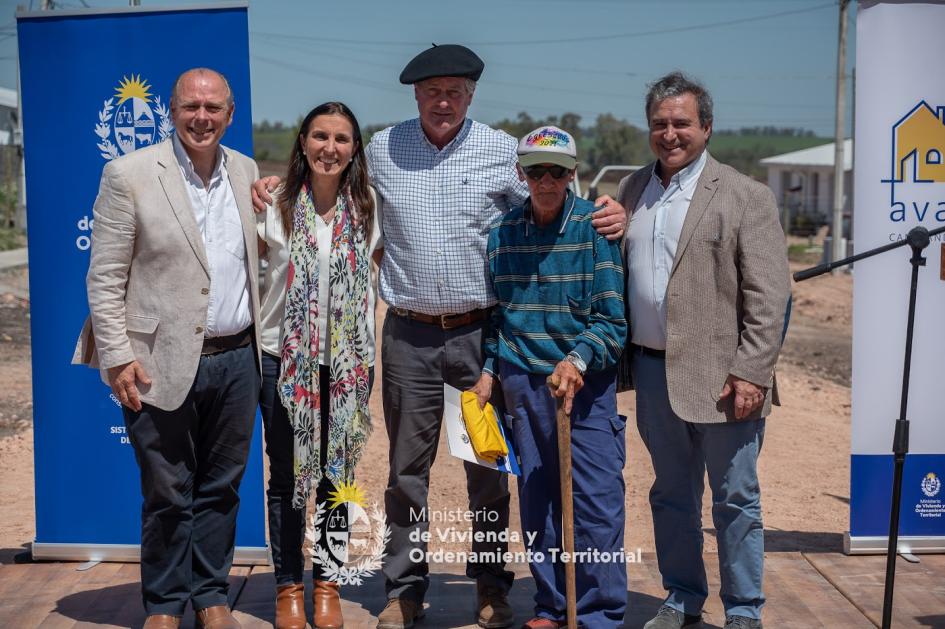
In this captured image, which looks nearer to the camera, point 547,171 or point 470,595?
point 547,171

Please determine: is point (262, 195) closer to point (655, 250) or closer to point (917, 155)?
point (655, 250)

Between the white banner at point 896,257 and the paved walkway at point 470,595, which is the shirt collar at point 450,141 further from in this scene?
the white banner at point 896,257

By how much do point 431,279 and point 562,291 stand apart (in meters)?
0.53

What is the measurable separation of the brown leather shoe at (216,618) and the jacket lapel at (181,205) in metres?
1.32

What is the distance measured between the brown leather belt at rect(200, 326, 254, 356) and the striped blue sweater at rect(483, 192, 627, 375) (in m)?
0.99

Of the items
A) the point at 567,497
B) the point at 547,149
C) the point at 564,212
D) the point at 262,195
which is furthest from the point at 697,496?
the point at 262,195

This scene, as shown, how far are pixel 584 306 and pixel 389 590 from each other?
1.43 metres

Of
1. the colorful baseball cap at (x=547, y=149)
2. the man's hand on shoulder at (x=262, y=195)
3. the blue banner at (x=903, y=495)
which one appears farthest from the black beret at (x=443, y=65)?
the blue banner at (x=903, y=495)

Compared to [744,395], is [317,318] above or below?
above

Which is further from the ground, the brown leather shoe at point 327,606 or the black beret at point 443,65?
the black beret at point 443,65

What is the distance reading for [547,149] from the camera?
3.80 m

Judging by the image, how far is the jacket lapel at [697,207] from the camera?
3.87m

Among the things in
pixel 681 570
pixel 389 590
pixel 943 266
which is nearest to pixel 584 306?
pixel 681 570

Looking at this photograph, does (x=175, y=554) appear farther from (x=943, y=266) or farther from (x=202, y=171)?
(x=943, y=266)
